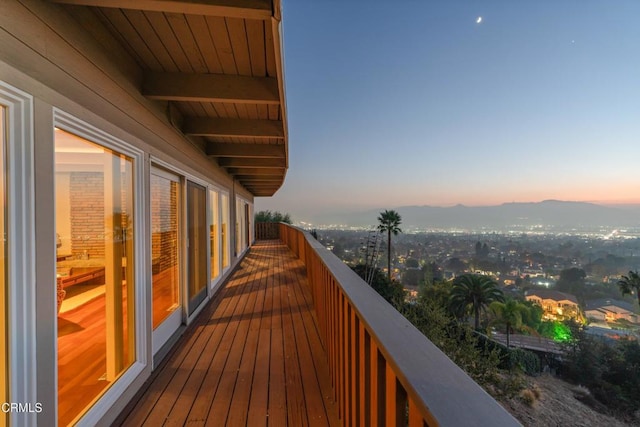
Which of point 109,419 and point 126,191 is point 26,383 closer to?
point 109,419

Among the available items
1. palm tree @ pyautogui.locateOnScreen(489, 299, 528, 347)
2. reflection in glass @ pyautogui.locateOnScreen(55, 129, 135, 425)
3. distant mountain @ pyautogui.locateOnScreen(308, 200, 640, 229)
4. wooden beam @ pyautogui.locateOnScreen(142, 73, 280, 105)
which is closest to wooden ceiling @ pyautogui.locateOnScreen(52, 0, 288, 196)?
wooden beam @ pyautogui.locateOnScreen(142, 73, 280, 105)

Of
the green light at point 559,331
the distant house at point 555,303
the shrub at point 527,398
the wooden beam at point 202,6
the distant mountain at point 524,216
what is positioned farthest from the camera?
the distant mountain at point 524,216

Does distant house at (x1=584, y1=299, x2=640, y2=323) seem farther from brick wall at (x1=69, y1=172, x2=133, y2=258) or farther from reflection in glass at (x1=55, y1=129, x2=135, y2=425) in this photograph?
brick wall at (x1=69, y1=172, x2=133, y2=258)

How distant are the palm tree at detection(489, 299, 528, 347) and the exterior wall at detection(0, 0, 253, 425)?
2319 cm

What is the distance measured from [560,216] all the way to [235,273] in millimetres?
41916

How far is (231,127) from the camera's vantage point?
2.91m

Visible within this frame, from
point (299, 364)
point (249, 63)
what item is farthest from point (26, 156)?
point (299, 364)

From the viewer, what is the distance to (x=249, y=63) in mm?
1878

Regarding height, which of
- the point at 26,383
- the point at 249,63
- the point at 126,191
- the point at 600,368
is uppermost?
the point at 249,63

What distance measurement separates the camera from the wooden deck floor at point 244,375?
1688 millimetres

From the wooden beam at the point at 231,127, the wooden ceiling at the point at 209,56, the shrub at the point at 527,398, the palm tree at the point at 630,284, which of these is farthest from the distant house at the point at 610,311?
the wooden ceiling at the point at 209,56

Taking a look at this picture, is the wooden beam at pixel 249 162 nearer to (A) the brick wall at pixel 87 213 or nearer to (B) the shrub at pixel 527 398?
(A) the brick wall at pixel 87 213

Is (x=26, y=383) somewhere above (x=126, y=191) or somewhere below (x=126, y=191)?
below

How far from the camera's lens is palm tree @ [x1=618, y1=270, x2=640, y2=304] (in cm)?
1950
